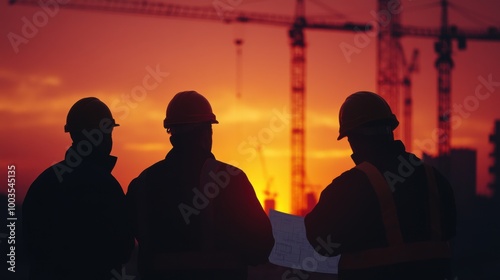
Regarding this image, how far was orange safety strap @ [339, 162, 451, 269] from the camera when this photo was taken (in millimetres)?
5758

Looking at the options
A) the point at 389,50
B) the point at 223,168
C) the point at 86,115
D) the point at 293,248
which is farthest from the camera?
the point at 389,50

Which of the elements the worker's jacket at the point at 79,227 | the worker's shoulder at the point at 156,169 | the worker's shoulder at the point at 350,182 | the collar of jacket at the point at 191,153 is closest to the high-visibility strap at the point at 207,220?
the collar of jacket at the point at 191,153

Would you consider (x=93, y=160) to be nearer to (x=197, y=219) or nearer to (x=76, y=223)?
(x=76, y=223)

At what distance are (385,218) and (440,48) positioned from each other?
3975 inches

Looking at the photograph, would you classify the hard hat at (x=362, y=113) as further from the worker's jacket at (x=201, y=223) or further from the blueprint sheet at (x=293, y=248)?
the blueprint sheet at (x=293, y=248)

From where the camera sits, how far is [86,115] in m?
6.82

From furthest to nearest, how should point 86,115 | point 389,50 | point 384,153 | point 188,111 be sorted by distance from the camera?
point 389,50, point 86,115, point 188,111, point 384,153

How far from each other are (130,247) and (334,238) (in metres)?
1.56

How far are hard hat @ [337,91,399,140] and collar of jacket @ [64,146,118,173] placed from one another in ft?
5.84

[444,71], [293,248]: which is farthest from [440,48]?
[293,248]

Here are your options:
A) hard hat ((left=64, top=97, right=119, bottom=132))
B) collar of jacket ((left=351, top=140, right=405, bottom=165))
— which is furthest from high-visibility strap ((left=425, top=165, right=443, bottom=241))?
hard hat ((left=64, top=97, right=119, bottom=132))

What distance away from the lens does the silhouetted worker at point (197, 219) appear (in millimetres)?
5988

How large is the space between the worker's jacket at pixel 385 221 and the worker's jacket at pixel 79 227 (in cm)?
144

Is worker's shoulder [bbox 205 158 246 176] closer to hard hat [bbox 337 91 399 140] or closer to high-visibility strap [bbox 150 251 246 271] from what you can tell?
high-visibility strap [bbox 150 251 246 271]
